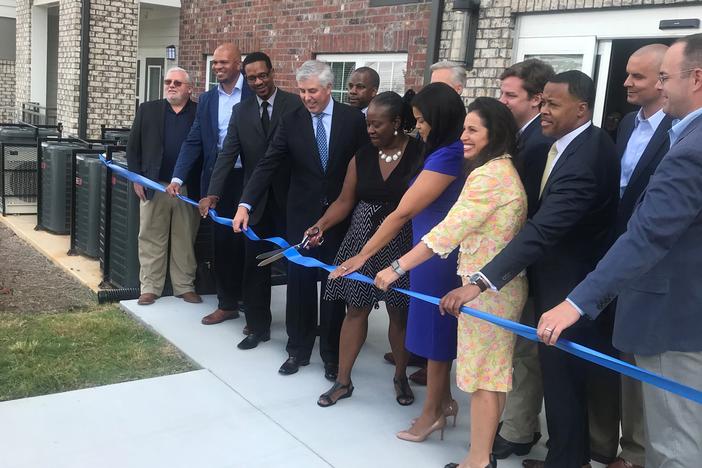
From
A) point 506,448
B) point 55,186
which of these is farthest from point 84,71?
point 506,448

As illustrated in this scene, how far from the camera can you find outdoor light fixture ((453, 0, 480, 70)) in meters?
6.52

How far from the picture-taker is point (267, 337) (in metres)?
5.11

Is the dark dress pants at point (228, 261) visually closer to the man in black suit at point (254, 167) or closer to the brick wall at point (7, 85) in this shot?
the man in black suit at point (254, 167)

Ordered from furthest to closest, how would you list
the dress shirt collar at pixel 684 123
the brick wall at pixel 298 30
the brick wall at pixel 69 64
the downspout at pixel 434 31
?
the brick wall at pixel 69 64, the brick wall at pixel 298 30, the downspout at pixel 434 31, the dress shirt collar at pixel 684 123

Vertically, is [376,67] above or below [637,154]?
above

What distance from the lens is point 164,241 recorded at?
5.89m

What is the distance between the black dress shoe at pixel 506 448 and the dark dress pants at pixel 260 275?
6.56 feet

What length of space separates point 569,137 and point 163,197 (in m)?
3.64

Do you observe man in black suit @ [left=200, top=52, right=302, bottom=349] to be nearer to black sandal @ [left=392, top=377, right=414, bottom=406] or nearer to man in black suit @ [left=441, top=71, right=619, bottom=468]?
black sandal @ [left=392, top=377, right=414, bottom=406]

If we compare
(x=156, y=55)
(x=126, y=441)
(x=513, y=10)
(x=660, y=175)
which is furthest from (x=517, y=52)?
(x=156, y=55)

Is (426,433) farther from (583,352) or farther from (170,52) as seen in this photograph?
(170,52)

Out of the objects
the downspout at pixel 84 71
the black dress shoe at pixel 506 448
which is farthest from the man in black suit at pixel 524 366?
the downspout at pixel 84 71

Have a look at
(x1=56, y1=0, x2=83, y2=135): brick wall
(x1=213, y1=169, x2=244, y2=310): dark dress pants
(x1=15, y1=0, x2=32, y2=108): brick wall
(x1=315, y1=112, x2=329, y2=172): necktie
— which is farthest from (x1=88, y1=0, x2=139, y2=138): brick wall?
(x1=315, y1=112, x2=329, y2=172): necktie

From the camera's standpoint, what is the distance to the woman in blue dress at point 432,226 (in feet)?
11.2
